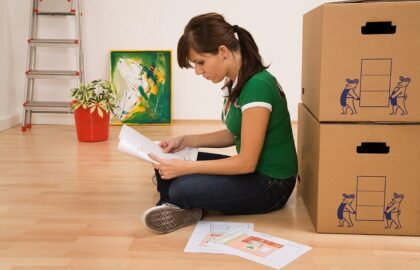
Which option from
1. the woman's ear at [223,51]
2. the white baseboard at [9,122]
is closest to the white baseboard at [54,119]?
the white baseboard at [9,122]

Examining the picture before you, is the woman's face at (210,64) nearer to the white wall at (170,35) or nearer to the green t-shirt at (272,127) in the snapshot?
the green t-shirt at (272,127)

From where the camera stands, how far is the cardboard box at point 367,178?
1479 mm

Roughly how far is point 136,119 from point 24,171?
1.41 metres

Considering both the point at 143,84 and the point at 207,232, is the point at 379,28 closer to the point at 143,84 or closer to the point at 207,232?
the point at 207,232

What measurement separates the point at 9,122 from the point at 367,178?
299cm

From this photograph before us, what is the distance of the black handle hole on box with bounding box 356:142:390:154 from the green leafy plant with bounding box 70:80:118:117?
194 cm

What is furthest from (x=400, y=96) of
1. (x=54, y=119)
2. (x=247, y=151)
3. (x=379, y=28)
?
(x=54, y=119)

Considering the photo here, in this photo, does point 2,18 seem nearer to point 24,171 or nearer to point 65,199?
point 24,171

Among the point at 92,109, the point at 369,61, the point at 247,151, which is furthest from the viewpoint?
the point at 92,109

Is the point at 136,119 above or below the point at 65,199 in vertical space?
above

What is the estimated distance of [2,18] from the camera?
3611mm

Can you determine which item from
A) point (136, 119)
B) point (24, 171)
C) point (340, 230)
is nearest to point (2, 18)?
point (136, 119)

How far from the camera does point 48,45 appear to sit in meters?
3.67

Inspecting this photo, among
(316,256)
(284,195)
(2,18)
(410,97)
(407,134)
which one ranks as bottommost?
(316,256)
